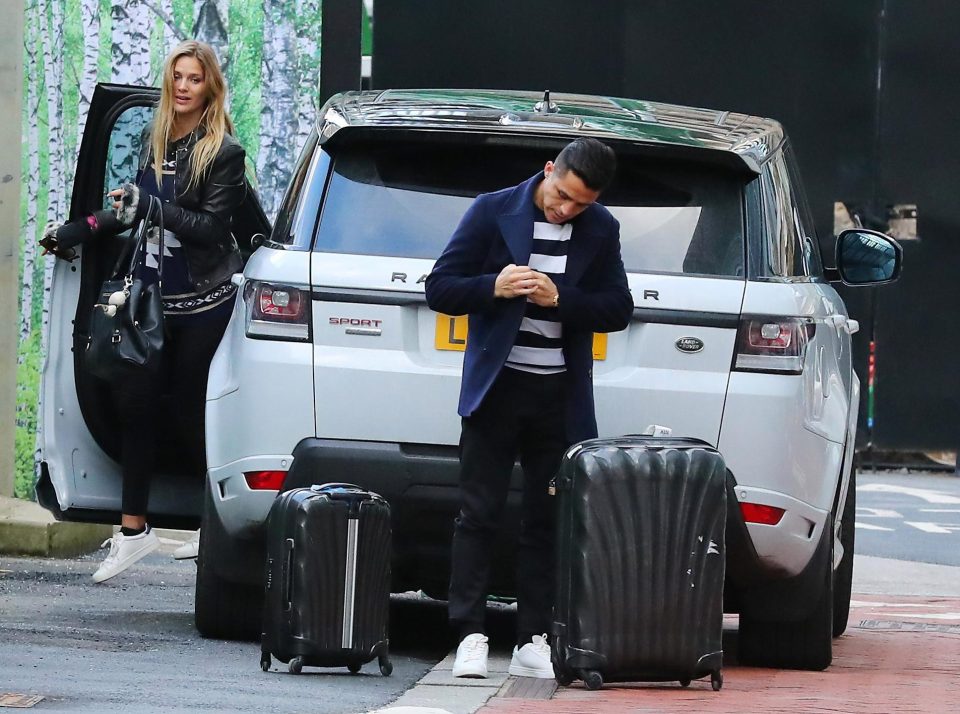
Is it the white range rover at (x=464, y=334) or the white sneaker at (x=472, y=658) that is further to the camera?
the white range rover at (x=464, y=334)

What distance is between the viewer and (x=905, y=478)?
1477 centimetres

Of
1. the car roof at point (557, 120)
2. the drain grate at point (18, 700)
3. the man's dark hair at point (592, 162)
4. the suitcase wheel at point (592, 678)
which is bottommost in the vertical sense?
the drain grate at point (18, 700)

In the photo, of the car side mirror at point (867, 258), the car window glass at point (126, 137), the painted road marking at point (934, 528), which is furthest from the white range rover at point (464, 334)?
the painted road marking at point (934, 528)

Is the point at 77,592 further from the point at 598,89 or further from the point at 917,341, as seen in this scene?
the point at 917,341

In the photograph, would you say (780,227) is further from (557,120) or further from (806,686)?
(806,686)

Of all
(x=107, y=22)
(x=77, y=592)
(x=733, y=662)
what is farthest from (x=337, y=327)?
(x=107, y=22)

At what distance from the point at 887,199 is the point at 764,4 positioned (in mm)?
1586

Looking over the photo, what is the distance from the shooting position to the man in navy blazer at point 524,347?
19.9ft

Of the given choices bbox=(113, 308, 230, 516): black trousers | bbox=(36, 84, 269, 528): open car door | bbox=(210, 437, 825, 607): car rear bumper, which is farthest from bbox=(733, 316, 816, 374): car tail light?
bbox=(36, 84, 269, 528): open car door

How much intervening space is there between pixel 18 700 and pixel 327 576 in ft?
3.35

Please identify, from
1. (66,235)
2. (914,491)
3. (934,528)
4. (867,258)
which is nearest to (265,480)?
(66,235)

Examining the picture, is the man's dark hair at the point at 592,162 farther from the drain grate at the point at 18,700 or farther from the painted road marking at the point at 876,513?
the painted road marking at the point at 876,513

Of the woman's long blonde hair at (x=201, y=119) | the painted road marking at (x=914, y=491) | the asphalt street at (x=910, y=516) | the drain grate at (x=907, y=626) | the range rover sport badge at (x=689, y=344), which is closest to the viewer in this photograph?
the range rover sport badge at (x=689, y=344)

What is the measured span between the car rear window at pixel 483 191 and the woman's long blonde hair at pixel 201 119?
1092 mm
